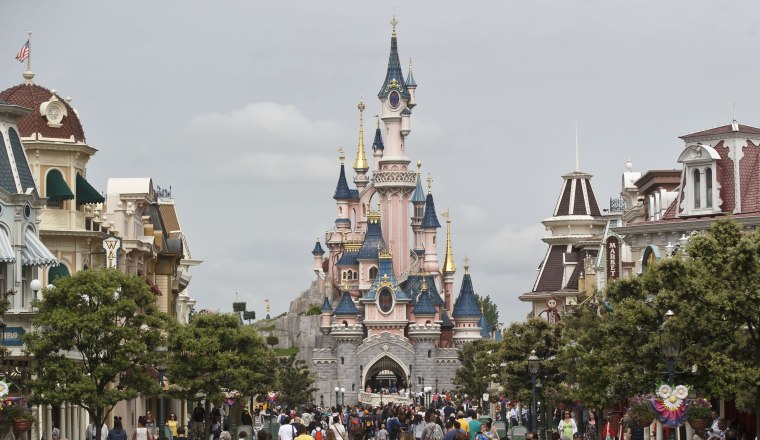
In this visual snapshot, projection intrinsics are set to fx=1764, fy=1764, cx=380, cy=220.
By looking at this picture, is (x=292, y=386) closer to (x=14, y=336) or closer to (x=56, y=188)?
(x=56, y=188)

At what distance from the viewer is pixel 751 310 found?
35844 mm

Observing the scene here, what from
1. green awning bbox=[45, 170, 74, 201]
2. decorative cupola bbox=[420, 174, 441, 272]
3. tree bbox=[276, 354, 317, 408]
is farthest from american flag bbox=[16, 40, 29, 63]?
decorative cupola bbox=[420, 174, 441, 272]

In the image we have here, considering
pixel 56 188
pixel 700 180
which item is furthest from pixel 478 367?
pixel 700 180

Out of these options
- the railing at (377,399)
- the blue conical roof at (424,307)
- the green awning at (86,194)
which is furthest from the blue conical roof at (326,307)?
the green awning at (86,194)

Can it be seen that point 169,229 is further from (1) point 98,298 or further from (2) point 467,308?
(2) point 467,308

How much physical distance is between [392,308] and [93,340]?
136 meters

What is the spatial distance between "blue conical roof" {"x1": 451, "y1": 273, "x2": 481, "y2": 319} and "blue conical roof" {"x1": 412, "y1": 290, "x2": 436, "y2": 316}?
523cm

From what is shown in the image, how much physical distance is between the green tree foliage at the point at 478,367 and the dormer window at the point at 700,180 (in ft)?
84.7

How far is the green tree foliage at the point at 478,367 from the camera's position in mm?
82412

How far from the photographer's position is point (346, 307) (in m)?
182

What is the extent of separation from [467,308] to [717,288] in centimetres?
15098

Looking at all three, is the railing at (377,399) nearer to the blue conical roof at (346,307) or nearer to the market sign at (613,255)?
the blue conical roof at (346,307)

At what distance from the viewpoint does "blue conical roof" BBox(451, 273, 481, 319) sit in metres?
187

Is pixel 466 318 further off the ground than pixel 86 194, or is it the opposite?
pixel 466 318
